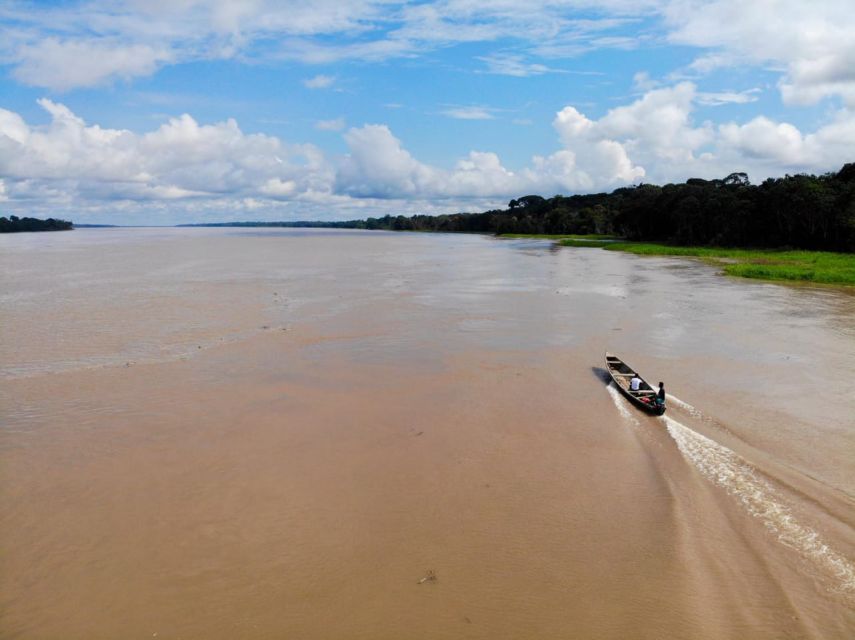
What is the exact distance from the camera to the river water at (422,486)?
6.53m

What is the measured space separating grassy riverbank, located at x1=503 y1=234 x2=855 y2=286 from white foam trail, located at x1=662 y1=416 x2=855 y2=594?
32239 millimetres

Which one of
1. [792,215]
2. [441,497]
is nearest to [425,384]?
[441,497]

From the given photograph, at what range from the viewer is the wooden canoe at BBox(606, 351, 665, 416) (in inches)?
493

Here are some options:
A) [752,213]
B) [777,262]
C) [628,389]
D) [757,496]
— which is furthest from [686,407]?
[752,213]

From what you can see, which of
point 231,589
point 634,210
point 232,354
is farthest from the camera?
point 634,210

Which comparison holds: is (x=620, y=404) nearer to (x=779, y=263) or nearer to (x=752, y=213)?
(x=779, y=263)

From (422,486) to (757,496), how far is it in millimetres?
5243

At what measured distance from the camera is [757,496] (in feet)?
29.2

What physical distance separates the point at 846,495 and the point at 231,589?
29.8ft

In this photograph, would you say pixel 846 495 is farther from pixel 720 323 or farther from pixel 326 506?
pixel 720 323

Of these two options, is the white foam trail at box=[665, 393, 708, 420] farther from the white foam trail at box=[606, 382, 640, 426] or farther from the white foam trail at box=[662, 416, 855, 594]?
the white foam trail at box=[606, 382, 640, 426]

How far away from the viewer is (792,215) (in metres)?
53.0

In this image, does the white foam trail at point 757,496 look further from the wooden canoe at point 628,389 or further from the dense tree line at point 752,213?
the dense tree line at point 752,213

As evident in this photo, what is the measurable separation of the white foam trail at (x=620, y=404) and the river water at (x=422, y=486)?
0.11 metres
